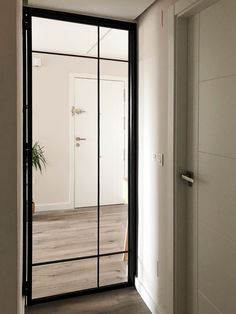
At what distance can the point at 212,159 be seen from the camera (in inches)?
64.9

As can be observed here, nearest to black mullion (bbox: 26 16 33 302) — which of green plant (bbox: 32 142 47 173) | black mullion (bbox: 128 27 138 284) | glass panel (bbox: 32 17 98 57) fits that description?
glass panel (bbox: 32 17 98 57)

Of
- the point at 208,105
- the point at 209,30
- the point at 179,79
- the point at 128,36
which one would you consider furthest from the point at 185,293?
the point at 128,36

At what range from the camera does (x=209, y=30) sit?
5.37 feet

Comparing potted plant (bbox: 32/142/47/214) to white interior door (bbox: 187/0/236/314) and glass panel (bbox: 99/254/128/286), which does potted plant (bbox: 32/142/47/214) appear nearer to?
glass panel (bbox: 99/254/128/286)

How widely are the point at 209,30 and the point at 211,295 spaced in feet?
4.91

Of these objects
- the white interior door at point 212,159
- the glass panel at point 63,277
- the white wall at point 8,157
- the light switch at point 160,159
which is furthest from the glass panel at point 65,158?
the white wall at point 8,157

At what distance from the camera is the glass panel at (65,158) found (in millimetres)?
2629

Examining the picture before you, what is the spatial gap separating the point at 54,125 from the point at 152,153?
120 centimetres

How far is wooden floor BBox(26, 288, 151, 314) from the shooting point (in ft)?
7.30

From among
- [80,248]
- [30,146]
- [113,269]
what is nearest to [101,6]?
[30,146]

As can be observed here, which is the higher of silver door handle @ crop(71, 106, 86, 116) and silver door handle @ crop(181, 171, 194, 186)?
silver door handle @ crop(71, 106, 86, 116)

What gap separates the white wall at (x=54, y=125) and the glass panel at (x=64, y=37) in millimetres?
121

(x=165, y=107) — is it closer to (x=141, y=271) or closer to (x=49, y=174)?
(x=141, y=271)

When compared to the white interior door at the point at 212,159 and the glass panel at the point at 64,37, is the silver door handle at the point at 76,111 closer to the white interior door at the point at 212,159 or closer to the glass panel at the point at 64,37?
the glass panel at the point at 64,37
